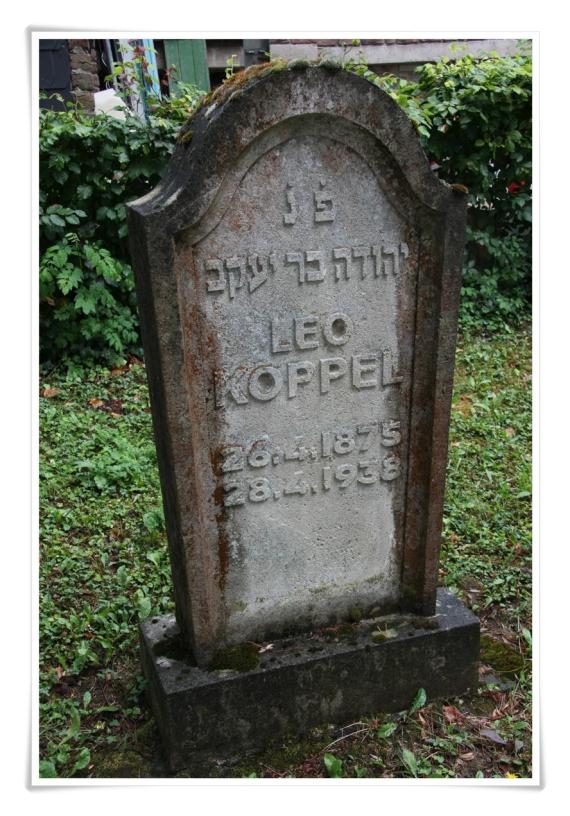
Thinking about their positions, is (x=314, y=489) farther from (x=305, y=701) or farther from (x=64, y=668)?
(x=64, y=668)

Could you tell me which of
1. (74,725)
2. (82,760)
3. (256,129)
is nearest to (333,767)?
(82,760)

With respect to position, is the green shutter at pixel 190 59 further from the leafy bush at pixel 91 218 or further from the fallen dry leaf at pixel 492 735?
the fallen dry leaf at pixel 492 735

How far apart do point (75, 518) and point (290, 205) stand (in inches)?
101

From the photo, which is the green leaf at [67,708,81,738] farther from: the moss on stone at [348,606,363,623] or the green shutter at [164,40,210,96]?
the green shutter at [164,40,210,96]

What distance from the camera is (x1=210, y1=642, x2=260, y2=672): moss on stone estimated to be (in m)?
2.85

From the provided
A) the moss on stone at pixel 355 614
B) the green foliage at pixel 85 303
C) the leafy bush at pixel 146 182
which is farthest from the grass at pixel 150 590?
the leafy bush at pixel 146 182

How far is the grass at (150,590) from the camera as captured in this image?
9.37 ft

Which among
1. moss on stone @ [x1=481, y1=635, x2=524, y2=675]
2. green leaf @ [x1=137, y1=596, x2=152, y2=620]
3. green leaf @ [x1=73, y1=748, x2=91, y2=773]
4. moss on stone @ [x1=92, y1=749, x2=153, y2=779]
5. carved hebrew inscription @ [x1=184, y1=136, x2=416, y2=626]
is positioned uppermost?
carved hebrew inscription @ [x1=184, y1=136, x2=416, y2=626]

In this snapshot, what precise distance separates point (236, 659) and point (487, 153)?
18.8 ft

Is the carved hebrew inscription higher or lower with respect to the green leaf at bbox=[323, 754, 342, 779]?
higher

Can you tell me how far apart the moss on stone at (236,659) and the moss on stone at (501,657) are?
1097 millimetres

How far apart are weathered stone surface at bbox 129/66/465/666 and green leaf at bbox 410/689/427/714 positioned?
32cm

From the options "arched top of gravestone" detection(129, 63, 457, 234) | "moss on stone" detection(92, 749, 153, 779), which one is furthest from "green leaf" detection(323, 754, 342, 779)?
"arched top of gravestone" detection(129, 63, 457, 234)

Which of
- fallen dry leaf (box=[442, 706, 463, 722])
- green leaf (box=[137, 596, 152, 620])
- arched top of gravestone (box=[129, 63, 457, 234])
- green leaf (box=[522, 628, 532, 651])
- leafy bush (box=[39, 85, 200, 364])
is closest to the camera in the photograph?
arched top of gravestone (box=[129, 63, 457, 234])
